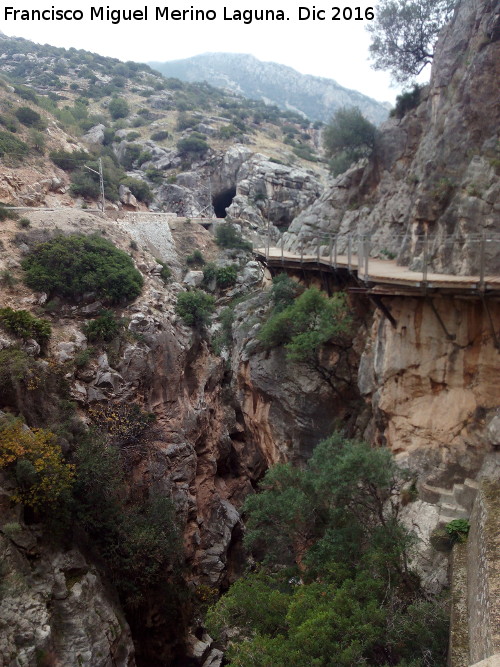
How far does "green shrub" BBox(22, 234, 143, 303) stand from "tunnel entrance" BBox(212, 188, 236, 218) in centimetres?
3025

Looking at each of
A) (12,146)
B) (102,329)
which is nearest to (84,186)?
(12,146)

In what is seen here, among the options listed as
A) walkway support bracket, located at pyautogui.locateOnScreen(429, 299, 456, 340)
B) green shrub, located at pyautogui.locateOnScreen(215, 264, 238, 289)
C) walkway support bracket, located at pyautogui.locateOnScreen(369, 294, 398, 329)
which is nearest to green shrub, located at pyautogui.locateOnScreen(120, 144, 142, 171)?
green shrub, located at pyautogui.locateOnScreen(215, 264, 238, 289)

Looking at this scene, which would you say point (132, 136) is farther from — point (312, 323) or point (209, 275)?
point (312, 323)

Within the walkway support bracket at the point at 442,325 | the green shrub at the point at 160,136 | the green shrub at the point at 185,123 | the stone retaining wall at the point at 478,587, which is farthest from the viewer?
the green shrub at the point at 185,123

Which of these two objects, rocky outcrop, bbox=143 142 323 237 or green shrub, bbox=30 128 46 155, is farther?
rocky outcrop, bbox=143 142 323 237

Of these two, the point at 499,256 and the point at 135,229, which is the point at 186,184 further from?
the point at 499,256

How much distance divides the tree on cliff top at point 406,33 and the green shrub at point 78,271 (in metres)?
17.8

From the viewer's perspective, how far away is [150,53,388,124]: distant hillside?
14400 centimetres

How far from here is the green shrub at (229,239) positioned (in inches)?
1559

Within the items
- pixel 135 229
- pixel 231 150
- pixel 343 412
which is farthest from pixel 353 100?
pixel 343 412

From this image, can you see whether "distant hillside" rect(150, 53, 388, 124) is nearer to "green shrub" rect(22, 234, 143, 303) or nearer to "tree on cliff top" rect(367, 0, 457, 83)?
"tree on cliff top" rect(367, 0, 457, 83)

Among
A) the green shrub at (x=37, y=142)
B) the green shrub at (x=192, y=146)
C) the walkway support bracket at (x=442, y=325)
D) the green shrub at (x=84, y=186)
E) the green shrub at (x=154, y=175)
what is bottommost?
the walkway support bracket at (x=442, y=325)

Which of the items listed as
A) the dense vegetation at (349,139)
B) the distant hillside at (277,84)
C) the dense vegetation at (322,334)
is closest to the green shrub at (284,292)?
the dense vegetation at (322,334)

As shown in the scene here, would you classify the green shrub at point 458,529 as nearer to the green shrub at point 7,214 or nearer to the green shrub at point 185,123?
the green shrub at point 7,214
